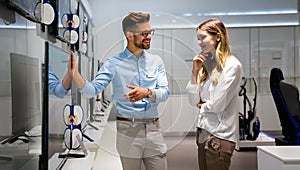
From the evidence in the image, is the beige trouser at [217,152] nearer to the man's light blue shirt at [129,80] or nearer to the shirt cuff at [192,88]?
the shirt cuff at [192,88]

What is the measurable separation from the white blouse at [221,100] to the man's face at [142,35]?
1.26 ft

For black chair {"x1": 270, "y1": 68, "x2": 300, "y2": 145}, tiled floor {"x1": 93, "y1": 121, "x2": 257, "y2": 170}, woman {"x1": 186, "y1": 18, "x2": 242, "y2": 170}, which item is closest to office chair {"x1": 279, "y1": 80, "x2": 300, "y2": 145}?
black chair {"x1": 270, "y1": 68, "x2": 300, "y2": 145}

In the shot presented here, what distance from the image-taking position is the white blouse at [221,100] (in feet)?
6.37

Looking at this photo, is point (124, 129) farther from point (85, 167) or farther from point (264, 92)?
point (264, 92)

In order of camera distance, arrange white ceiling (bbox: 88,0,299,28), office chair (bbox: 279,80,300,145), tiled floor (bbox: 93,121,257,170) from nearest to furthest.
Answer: tiled floor (bbox: 93,121,257,170)
office chair (bbox: 279,80,300,145)
white ceiling (bbox: 88,0,299,28)

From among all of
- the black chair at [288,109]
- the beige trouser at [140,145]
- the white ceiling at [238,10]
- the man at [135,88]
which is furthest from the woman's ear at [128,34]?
the white ceiling at [238,10]

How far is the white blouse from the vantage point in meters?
1.94

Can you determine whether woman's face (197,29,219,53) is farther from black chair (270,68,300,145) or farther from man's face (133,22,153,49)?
black chair (270,68,300,145)

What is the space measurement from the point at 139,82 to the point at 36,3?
0.81 m

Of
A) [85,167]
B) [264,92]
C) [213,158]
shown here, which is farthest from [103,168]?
[264,92]

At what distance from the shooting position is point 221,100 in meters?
1.94

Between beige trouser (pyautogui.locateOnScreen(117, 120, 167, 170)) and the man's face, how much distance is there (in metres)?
0.35

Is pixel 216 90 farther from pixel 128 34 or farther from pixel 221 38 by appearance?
pixel 128 34

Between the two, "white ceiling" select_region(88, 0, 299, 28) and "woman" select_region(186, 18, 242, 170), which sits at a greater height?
"white ceiling" select_region(88, 0, 299, 28)
